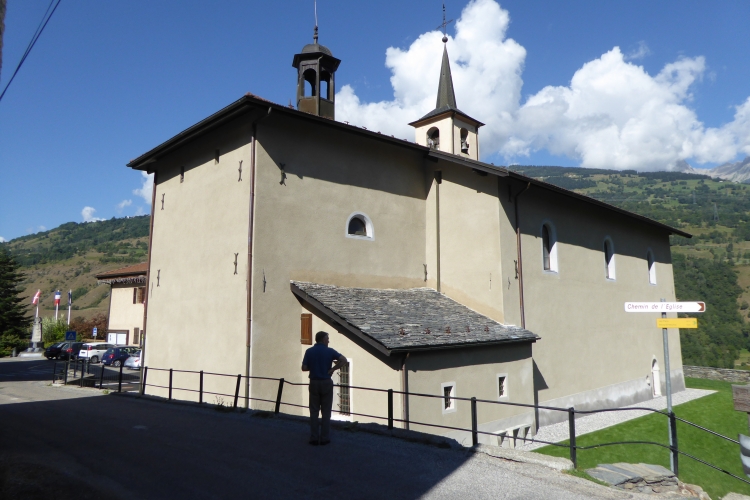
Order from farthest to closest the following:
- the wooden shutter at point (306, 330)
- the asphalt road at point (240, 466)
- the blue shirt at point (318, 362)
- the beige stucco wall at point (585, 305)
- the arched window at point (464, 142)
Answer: the arched window at point (464, 142) < the beige stucco wall at point (585, 305) < the wooden shutter at point (306, 330) < the blue shirt at point (318, 362) < the asphalt road at point (240, 466)

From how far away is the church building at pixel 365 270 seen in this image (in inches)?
498

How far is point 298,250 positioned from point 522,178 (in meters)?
6.86

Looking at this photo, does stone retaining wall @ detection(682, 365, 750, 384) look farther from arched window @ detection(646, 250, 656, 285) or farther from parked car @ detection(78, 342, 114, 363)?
parked car @ detection(78, 342, 114, 363)

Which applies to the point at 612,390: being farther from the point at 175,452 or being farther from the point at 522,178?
the point at 175,452

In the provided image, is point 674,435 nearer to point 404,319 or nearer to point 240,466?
point 240,466

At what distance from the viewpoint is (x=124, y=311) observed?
3675cm

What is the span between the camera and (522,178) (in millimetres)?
15578

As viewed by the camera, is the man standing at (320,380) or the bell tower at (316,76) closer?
the man standing at (320,380)

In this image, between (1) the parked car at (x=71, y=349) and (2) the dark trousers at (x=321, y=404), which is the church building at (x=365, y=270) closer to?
(2) the dark trousers at (x=321, y=404)

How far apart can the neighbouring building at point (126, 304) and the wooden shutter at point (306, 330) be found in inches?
933

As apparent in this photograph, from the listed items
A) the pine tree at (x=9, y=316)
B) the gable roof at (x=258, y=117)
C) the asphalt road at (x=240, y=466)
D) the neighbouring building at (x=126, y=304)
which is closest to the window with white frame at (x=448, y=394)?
the asphalt road at (x=240, y=466)

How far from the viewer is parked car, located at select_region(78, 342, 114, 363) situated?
1281 inches

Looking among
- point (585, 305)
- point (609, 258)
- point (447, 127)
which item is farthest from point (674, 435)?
point (447, 127)

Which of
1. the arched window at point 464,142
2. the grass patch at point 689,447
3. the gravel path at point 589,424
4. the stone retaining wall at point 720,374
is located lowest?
the grass patch at point 689,447
